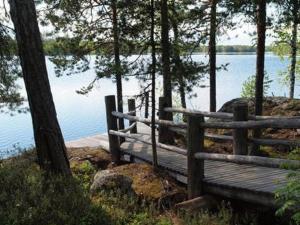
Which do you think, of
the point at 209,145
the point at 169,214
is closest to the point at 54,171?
the point at 169,214

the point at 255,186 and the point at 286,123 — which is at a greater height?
the point at 286,123

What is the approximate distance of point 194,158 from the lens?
7.03m

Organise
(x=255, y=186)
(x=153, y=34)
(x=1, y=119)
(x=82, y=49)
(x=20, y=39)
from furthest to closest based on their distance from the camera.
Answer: (x=1, y=119), (x=82, y=49), (x=153, y=34), (x=20, y=39), (x=255, y=186)

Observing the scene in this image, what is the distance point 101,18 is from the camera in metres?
13.0

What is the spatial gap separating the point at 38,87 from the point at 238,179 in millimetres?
3688

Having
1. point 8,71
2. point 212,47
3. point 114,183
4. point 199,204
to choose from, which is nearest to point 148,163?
point 114,183

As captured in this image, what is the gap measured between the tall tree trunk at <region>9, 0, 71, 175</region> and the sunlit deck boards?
7.14 ft

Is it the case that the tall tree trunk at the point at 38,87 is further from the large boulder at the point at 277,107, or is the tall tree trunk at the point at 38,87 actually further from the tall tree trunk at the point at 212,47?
the tall tree trunk at the point at 212,47

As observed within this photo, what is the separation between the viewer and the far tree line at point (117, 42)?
272 inches

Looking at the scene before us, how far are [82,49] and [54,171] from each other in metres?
7.67

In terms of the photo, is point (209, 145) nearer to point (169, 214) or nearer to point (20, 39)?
point (169, 214)

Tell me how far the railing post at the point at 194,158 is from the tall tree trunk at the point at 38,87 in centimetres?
221

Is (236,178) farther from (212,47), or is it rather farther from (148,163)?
(212,47)


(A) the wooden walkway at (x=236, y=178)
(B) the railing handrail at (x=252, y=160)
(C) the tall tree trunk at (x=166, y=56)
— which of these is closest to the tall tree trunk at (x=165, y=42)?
(C) the tall tree trunk at (x=166, y=56)
